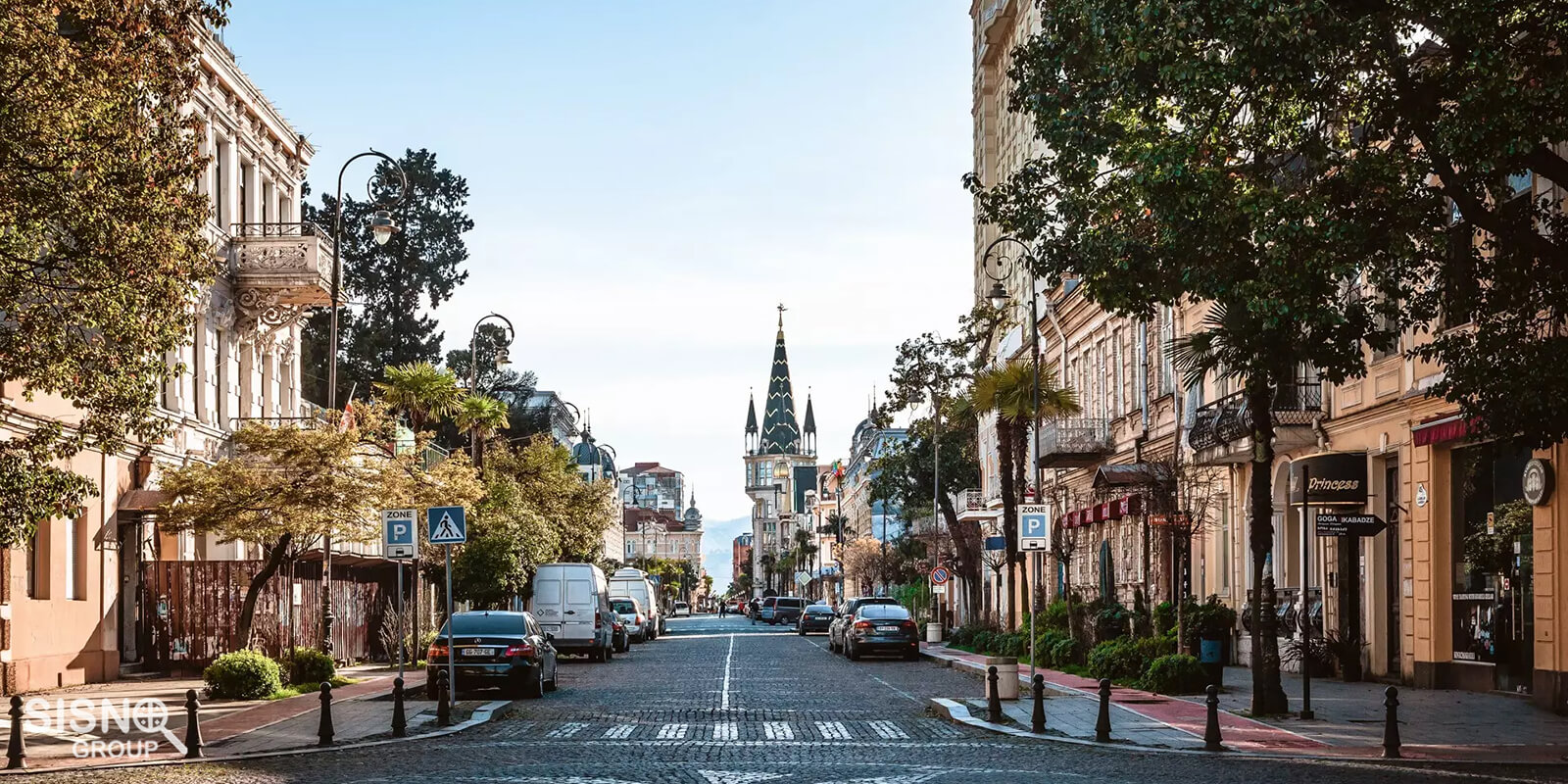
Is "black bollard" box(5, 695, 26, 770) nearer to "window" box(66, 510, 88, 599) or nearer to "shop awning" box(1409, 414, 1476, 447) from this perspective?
"window" box(66, 510, 88, 599)

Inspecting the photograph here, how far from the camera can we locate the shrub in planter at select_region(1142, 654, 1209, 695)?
87.7 ft

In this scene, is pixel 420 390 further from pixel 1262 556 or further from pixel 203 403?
pixel 1262 556

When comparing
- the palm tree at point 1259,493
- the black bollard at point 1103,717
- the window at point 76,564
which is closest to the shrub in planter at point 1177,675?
the palm tree at point 1259,493

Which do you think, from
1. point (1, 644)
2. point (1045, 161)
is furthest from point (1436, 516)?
point (1, 644)

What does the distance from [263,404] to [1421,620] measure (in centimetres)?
2633

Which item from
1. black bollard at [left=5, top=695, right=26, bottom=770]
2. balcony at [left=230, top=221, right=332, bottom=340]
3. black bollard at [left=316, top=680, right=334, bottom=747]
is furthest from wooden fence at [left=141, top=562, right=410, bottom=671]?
black bollard at [left=5, top=695, right=26, bottom=770]

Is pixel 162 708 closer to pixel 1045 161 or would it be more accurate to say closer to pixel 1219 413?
pixel 1045 161

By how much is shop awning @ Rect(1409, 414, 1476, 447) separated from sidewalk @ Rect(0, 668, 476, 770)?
13599 mm

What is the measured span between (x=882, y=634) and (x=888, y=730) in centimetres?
2374

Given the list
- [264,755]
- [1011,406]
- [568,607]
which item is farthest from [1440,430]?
[568,607]

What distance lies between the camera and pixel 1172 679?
87.7 feet

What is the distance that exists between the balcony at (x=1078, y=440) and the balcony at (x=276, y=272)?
19367 millimetres

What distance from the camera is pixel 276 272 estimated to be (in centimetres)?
3631

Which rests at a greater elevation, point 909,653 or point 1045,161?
point 1045,161
